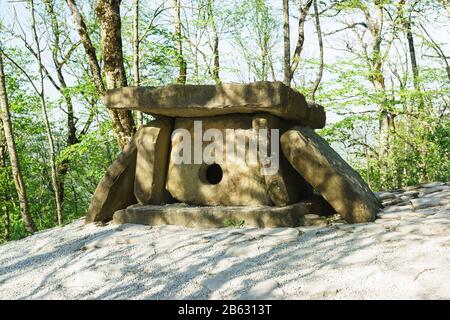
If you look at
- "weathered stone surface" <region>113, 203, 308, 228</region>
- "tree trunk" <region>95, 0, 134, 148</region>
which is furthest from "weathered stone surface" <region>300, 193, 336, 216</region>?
"tree trunk" <region>95, 0, 134, 148</region>

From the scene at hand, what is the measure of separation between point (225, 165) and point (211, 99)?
85cm

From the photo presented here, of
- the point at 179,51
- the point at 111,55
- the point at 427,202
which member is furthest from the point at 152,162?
the point at 179,51

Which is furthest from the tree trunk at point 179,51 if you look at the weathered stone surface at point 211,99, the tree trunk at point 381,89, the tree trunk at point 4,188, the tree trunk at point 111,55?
the tree trunk at point 4,188

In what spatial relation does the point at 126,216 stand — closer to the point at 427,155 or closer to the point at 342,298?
the point at 342,298

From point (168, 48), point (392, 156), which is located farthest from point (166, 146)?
point (392, 156)

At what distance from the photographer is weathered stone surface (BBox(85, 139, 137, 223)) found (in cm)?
550

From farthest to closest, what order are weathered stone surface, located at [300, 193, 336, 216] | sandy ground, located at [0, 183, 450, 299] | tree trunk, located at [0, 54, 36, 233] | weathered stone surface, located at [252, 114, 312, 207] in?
tree trunk, located at [0, 54, 36, 233] → weathered stone surface, located at [300, 193, 336, 216] → weathered stone surface, located at [252, 114, 312, 207] → sandy ground, located at [0, 183, 450, 299]

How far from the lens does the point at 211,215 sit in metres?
4.86

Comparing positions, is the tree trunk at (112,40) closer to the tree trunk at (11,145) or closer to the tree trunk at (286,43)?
the tree trunk at (11,145)

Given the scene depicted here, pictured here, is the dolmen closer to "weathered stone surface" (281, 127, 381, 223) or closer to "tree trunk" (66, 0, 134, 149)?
"weathered stone surface" (281, 127, 381, 223)

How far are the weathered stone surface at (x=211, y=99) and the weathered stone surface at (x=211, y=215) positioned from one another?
1.14 metres

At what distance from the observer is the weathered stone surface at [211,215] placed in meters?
4.62

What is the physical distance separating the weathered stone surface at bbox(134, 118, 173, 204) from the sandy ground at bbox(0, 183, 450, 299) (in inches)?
22.5

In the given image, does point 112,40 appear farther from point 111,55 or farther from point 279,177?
point 279,177
